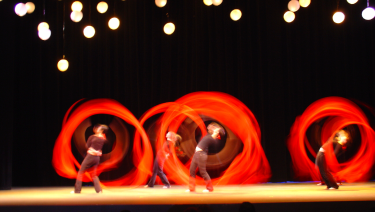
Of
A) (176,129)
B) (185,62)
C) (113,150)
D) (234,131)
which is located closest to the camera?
(176,129)

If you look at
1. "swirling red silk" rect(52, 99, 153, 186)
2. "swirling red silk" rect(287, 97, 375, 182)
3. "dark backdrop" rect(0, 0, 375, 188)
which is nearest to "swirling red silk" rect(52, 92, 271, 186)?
"swirling red silk" rect(52, 99, 153, 186)

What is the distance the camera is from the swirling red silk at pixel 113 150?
9.16 metres

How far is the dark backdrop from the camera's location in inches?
375

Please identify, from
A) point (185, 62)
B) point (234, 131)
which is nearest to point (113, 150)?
point (185, 62)

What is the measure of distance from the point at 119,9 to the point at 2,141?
4624mm

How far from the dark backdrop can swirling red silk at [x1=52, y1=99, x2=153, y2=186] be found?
0.67ft

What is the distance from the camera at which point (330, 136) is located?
9.45m

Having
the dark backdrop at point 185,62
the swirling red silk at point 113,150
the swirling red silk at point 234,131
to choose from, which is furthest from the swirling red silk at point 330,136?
the swirling red silk at point 113,150

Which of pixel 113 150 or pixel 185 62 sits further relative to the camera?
pixel 185 62

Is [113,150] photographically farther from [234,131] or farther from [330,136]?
[330,136]

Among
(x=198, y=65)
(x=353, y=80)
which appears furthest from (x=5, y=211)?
(x=353, y=80)

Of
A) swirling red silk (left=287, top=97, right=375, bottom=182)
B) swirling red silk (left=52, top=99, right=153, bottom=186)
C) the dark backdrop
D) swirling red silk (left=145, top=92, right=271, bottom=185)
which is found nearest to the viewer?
swirling red silk (left=145, top=92, right=271, bottom=185)

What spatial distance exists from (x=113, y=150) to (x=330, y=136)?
5.94m

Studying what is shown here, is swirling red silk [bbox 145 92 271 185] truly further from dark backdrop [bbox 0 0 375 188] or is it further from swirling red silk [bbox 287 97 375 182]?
swirling red silk [bbox 287 97 375 182]
